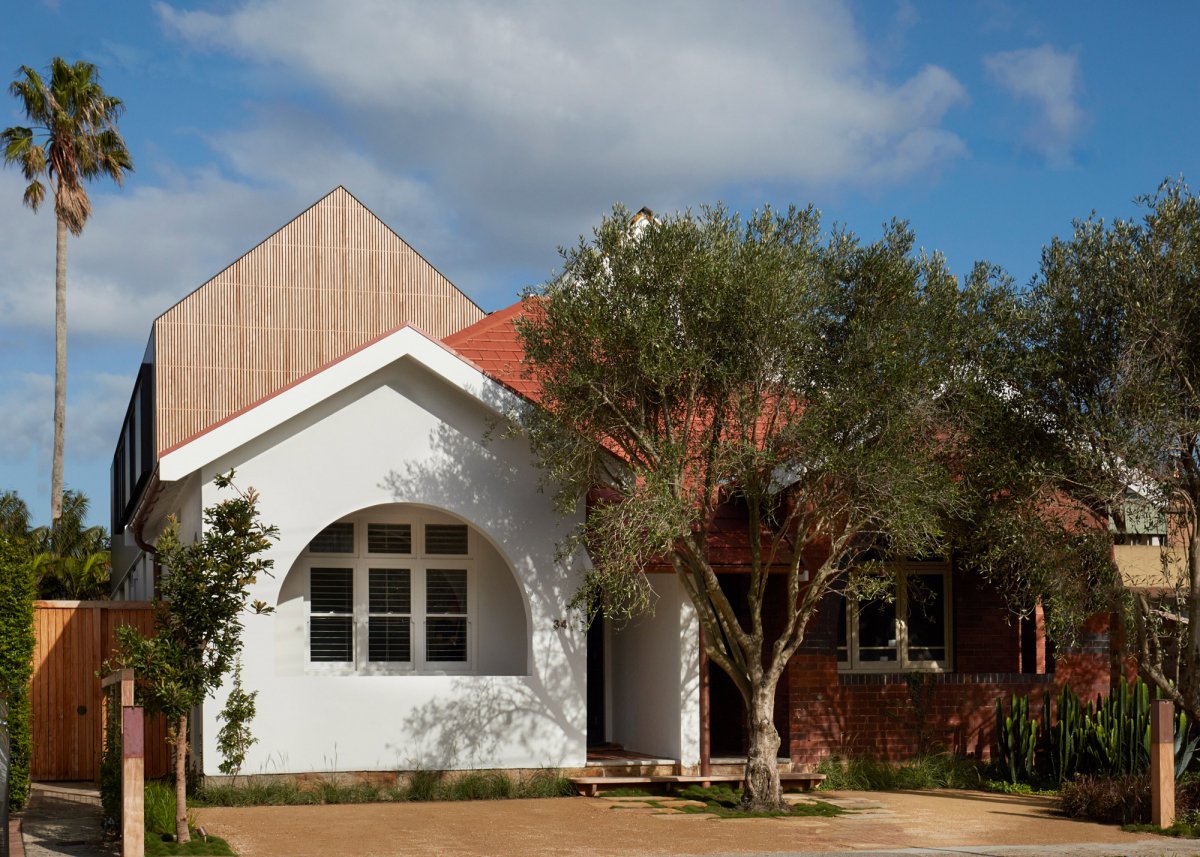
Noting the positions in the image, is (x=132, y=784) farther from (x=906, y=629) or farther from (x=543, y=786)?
(x=906, y=629)

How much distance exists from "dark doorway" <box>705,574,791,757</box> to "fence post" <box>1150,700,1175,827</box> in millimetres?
4733

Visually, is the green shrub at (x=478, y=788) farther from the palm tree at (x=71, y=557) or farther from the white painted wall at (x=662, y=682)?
the palm tree at (x=71, y=557)

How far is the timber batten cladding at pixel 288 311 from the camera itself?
39969 millimetres

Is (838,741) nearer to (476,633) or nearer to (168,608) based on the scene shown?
(476,633)

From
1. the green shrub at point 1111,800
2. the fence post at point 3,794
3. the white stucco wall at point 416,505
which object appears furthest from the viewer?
the white stucco wall at point 416,505

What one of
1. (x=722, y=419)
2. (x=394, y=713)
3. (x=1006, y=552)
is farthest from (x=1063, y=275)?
(x=394, y=713)

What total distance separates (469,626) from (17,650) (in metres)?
5.22

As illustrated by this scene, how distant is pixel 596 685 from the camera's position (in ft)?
61.4

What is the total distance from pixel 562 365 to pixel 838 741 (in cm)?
616

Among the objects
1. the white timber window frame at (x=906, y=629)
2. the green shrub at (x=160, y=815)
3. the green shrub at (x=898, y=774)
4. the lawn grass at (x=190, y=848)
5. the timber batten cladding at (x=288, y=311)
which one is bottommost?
the green shrub at (x=898, y=774)

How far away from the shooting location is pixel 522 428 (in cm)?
1591

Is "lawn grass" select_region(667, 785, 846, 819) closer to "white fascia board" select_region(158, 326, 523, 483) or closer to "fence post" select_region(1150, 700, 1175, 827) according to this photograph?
"fence post" select_region(1150, 700, 1175, 827)

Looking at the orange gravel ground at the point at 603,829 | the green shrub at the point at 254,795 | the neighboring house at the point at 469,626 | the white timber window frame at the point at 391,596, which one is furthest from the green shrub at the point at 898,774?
the green shrub at the point at 254,795

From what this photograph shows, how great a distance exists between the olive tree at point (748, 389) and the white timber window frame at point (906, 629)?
365cm
